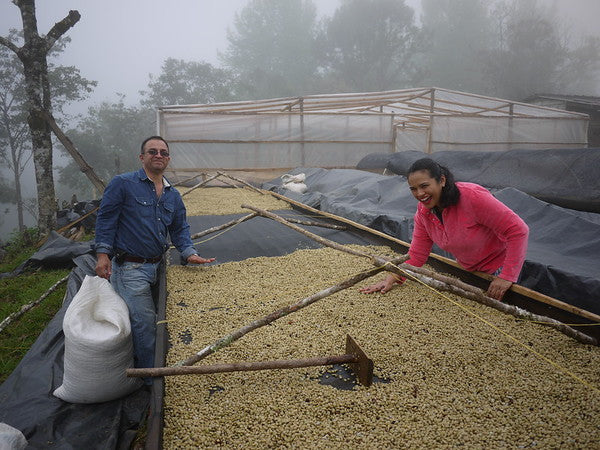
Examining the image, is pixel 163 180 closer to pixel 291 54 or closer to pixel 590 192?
pixel 590 192

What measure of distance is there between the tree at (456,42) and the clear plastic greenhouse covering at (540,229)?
2131cm

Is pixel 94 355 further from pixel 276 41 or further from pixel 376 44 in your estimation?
pixel 276 41

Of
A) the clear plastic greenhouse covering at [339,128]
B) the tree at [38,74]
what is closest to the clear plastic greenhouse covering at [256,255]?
the tree at [38,74]

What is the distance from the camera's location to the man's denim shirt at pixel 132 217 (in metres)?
2.49

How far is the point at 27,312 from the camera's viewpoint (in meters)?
3.53

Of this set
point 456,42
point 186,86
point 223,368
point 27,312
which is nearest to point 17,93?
point 186,86

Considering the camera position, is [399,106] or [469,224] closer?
[469,224]

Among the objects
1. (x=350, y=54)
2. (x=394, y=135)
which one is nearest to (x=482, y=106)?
(x=394, y=135)

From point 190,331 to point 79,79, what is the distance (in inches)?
774

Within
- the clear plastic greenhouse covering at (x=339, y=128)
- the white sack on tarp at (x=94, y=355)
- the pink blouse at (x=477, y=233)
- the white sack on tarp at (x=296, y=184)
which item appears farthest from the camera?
the clear plastic greenhouse covering at (x=339, y=128)

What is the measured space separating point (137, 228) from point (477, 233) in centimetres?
219

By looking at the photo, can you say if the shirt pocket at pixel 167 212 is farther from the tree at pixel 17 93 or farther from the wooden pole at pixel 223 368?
the tree at pixel 17 93

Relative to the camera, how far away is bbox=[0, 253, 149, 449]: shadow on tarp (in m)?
1.61

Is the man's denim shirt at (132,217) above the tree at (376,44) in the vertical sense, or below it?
below
